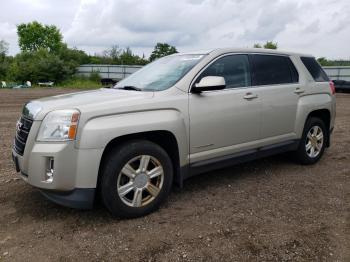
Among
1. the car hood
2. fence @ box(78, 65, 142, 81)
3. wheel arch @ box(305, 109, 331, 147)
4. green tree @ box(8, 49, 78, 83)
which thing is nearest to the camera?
the car hood

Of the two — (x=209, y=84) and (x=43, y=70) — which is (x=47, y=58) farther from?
(x=209, y=84)

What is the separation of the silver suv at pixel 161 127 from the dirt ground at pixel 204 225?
11.6 inches

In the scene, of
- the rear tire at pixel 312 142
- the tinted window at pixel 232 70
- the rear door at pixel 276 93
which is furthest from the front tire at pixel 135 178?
the rear tire at pixel 312 142

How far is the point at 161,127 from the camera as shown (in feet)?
11.8

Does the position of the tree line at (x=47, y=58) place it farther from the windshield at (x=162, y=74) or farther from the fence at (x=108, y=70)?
the windshield at (x=162, y=74)

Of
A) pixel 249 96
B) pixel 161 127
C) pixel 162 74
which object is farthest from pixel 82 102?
pixel 249 96

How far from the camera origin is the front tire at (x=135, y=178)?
3.35 metres

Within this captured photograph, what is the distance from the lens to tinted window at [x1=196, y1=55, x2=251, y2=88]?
4.25 metres

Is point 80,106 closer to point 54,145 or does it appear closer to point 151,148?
point 54,145

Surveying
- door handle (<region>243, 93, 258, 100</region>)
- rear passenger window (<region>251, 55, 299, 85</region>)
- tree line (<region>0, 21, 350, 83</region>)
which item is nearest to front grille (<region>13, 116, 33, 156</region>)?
door handle (<region>243, 93, 258, 100</region>)

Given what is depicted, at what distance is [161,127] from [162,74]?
0.99m

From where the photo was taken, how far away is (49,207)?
152 inches

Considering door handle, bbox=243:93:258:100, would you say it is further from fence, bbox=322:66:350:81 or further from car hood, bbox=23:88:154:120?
fence, bbox=322:66:350:81

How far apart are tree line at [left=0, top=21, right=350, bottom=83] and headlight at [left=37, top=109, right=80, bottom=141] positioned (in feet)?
72.1
